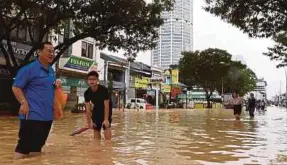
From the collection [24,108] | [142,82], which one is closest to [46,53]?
[24,108]

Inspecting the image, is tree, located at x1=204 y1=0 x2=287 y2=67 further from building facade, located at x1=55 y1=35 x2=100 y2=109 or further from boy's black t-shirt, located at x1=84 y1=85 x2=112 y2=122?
building facade, located at x1=55 y1=35 x2=100 y2=109

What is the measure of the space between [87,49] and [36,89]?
113ft

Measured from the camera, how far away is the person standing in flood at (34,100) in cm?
569

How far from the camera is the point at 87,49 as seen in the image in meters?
39.9

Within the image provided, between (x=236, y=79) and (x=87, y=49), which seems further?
(x=236, y=79)

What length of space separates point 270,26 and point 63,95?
49.7ft

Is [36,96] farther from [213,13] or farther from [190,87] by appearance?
[190,87]

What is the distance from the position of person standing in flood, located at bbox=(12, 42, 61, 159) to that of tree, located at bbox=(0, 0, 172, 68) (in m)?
12.6

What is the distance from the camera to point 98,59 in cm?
4369

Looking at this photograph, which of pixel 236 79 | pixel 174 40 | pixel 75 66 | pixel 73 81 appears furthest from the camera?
pixel 174 40

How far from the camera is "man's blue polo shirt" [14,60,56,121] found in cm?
572

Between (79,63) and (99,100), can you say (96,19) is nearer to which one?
(99,100)

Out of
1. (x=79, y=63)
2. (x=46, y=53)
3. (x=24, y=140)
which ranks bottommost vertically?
(x=24, y=140)

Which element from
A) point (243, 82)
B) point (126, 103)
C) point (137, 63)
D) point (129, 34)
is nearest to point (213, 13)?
point (129, 34)
